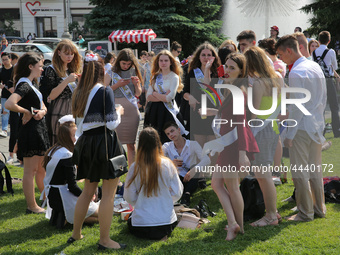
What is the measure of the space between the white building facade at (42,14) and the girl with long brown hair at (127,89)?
39.9 metres

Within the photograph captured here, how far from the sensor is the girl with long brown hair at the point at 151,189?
167 inches

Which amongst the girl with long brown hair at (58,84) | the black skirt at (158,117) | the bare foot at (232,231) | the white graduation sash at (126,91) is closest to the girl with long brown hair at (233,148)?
the bare foot at (232,231)

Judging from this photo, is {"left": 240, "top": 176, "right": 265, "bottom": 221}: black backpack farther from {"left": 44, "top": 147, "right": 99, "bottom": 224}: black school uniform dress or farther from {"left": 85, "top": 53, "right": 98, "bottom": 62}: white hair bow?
{"left": 85, "top": 53, "right": 98, "bottom": 62}: white hair bow

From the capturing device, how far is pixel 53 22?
44.7 meters

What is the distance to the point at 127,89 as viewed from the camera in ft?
20.6

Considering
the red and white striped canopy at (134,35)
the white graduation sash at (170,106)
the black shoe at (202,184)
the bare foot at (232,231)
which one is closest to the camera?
the bare foot at (232,231)

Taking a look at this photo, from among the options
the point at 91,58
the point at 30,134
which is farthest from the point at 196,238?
the point at 30,134

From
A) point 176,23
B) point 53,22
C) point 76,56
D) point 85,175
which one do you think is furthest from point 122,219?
point 53,22

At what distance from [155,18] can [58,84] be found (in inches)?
617

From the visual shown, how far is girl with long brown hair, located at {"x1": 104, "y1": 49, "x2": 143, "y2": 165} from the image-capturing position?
6.21m

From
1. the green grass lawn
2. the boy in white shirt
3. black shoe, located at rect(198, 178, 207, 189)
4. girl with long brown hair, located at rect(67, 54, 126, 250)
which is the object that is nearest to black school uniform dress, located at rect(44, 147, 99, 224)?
the green grass lawn

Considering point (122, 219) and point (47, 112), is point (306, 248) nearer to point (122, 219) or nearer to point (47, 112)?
point (122, 219)

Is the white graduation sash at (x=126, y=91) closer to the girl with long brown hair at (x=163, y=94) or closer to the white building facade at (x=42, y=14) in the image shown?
the girl with long brown hair at (x=163, y=94)

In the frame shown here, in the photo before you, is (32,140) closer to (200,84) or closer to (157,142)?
(157,142)
